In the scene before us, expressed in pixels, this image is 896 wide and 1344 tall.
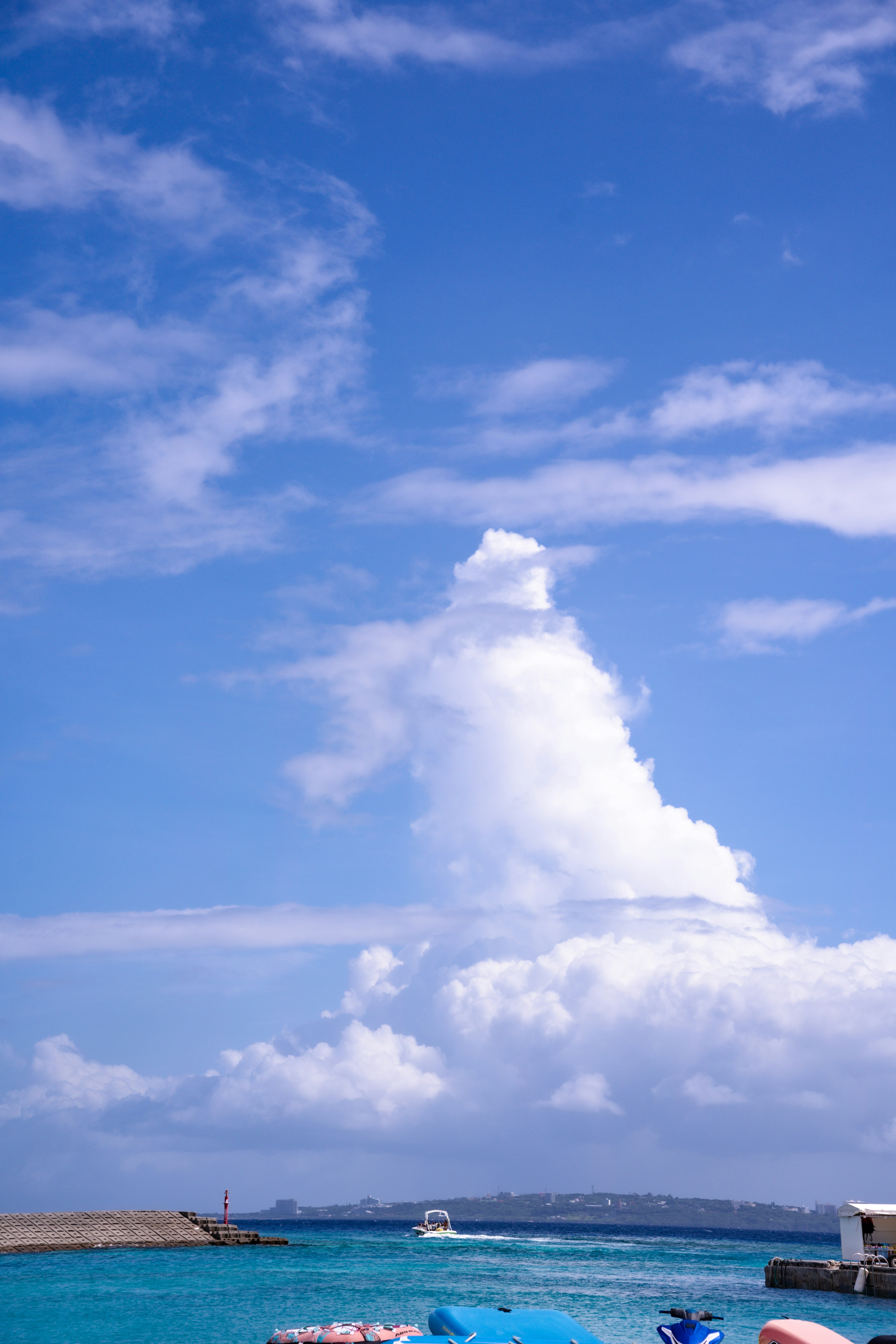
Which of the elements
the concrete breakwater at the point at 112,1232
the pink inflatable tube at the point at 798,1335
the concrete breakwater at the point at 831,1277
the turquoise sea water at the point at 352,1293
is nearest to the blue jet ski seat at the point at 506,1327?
the pink inflatable tube at the point at 798,1335

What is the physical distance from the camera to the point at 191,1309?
1502 inches

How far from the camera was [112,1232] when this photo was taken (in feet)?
227

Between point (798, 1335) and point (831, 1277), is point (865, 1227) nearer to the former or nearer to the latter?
point (831, 1277)

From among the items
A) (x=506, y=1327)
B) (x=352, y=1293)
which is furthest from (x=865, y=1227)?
(x=506, y=1327)

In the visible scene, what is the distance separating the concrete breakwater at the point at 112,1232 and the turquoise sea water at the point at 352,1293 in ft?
6.12

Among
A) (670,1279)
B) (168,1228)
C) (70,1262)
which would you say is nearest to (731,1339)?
(670,1279)

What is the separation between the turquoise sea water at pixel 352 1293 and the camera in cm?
3456

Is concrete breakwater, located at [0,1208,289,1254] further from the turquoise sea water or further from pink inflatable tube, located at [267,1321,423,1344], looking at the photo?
pink inflatable tube, located at [267,1321,423,1344]

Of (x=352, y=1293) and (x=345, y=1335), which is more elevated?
(x=345, y=1335)

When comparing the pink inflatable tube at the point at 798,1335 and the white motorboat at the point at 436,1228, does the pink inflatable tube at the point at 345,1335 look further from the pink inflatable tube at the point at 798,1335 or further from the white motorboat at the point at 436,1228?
the white motorboat at the point at 436,1228

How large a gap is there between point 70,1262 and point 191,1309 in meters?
22.7

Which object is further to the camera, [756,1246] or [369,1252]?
[756,1246]

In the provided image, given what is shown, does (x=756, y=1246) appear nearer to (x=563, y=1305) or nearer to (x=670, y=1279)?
(x=670, y=1279)

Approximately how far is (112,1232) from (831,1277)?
42.2 meters
